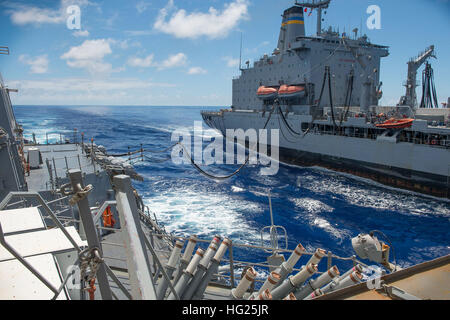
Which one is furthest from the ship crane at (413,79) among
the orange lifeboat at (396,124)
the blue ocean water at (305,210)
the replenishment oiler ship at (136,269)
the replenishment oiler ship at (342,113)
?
the replenishment oiler ship at (136,269)

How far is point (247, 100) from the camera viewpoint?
43469 mm

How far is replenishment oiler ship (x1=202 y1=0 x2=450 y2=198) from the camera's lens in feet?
69.2

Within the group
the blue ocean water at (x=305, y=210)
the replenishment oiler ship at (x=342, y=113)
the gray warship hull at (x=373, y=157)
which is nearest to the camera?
the blue ocean water at (x=305, y=210)

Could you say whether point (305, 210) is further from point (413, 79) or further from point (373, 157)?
point (413, 79)

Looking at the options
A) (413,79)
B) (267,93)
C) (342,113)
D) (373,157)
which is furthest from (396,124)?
(267,93)

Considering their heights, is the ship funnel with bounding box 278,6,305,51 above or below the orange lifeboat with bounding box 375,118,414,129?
above

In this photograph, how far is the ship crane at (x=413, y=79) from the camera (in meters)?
25.9

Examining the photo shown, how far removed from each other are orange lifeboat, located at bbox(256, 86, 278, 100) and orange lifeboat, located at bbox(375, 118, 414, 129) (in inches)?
579

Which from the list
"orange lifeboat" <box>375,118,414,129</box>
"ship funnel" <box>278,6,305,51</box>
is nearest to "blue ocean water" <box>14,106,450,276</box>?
"orange lifeboat" <box>375,118,414,129</box>

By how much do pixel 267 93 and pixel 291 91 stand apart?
12.8 ft

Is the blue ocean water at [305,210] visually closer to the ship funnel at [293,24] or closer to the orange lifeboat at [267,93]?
the orange lifeboat at [267,93]

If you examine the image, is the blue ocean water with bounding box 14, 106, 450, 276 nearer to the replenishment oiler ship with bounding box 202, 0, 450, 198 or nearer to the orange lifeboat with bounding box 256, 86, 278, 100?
the replenishment oiler ship with bounding box 202, 0, 450, 198

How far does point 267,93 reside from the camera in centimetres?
3597

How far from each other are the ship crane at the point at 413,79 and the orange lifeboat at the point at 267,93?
45.1ft
